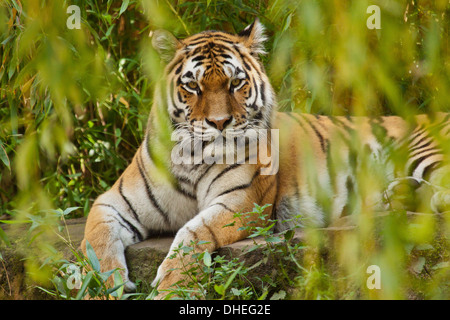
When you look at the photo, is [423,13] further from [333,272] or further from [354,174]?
[354,174]

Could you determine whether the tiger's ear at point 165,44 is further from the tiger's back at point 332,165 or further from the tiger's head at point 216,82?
the tiger's back at point 332,165

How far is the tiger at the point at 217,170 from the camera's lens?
292 centimetres

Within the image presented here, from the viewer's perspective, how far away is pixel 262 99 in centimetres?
318

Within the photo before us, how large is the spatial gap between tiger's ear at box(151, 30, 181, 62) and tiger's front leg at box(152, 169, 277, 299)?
0.84 metres

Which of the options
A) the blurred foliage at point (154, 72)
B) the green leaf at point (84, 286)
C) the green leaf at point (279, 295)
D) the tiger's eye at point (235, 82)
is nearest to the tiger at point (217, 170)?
the tiger's eye at point (235, 82)

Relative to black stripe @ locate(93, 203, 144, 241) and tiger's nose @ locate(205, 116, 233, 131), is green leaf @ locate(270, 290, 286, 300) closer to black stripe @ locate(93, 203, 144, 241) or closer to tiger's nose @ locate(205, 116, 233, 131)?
tiger's nose @ locate(205, 116, 233, 131)

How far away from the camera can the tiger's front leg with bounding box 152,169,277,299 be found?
8.59 feet

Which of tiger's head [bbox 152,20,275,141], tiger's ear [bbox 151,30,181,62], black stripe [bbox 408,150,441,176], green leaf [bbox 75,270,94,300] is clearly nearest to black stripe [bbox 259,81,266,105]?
tiger's head [bbox 152,20,275,141]

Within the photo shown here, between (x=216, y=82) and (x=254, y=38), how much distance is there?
44 cm

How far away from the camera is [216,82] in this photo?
3012 mm

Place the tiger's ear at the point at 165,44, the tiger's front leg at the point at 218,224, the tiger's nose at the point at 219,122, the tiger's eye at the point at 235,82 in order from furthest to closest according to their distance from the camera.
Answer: the tiger's ear at the point at 165,44 < the tiger's eye at the point at 235,82 < the tiger's nose at the point at 219,122 < the tiger's front leg at the point at 218,224

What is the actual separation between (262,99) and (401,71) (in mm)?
1660

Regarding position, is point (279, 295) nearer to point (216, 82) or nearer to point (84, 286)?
point (84, 286)
